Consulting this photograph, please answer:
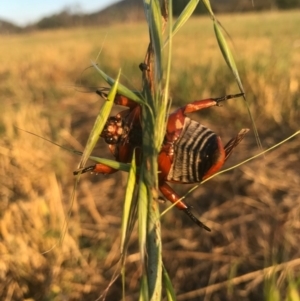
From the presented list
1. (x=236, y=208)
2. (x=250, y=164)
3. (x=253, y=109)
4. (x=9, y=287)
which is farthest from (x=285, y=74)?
(x=9, y=287)

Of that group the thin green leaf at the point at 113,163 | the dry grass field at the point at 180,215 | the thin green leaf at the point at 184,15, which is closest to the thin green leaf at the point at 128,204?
the thin green leaf at the point at 113,163

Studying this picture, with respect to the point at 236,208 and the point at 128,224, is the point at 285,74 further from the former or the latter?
the point at 128,224

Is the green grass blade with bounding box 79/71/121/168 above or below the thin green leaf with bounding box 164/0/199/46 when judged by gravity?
below

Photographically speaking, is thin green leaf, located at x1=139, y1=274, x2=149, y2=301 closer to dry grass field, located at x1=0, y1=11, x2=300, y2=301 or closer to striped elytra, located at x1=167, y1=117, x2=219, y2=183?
striped elytra, located at x1=167, y1=117, x2=219, y2=183

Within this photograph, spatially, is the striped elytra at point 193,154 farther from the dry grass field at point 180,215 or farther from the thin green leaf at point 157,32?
the dry grass field at point 180,215

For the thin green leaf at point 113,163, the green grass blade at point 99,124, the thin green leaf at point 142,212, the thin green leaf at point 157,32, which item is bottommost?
the thin green leaf at point 142,212

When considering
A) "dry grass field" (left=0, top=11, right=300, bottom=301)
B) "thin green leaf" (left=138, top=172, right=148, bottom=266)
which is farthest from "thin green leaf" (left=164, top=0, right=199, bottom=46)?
"dry grass field" (left=0, top=11, right=300, bottom=301)

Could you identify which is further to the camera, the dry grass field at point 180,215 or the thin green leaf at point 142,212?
the dry grass field at point 180,215

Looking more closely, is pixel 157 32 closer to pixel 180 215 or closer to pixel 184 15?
pixel 184 15
